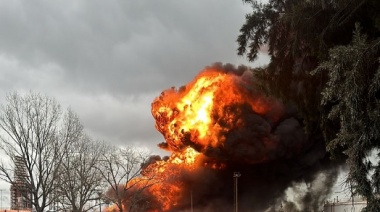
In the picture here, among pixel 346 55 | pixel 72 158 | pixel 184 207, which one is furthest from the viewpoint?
pixel 184 207

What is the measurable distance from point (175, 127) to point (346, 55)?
42.4m

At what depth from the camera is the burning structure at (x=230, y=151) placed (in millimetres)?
51562

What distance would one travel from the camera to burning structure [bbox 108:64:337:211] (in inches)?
2030

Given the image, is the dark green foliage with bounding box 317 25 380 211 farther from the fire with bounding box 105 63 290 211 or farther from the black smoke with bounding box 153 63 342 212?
the fire with bounding box 105 63 290 211

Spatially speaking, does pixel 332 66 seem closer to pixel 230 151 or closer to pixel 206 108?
pixel 230 151

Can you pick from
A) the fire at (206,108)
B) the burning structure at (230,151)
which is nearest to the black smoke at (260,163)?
the burning structure at (230,151)

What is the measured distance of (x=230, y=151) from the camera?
5256 cm

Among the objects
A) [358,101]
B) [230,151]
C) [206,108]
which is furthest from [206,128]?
[358,101]

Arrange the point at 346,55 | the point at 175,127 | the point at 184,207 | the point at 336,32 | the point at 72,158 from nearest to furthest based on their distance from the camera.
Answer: the point at 346,55
the point at 336,32
the point at 72,158
the point at 175,127
the point at 184,207

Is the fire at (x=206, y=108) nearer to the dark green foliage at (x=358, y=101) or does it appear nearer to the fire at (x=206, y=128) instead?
the fire at (x=206, y=128)

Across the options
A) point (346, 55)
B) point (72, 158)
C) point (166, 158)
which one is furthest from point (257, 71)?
point (166, 158)

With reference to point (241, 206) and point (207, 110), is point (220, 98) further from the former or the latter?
point (241, 206)

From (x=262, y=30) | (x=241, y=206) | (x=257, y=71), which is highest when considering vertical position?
(x=262, y=30)

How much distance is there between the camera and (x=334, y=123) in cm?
2016
